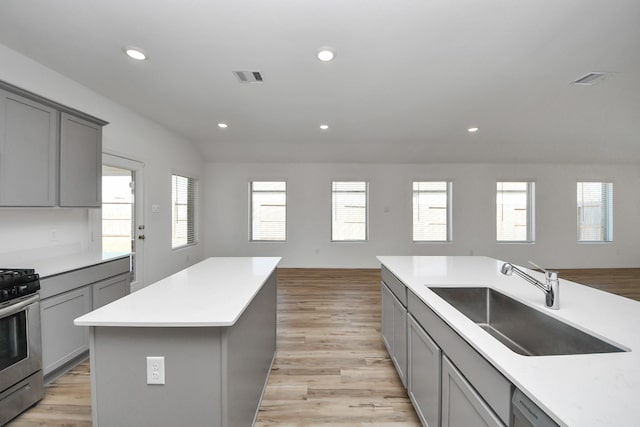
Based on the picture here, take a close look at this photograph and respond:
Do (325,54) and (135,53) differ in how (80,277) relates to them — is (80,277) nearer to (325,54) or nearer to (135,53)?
(135,53)

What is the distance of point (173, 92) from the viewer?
130 inches

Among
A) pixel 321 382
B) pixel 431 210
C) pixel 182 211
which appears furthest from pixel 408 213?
pixel 182 211

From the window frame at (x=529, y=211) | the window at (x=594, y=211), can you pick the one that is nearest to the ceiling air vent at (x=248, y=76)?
the window frame at (x=529, y=211)

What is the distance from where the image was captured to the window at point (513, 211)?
661cm

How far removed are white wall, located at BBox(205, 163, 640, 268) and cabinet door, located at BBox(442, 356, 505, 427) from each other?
5.22 m

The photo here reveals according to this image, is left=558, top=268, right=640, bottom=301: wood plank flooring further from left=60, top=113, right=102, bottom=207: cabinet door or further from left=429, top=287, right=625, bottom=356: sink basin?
left=60, top=113, right=102, bottom=207: cabinet door

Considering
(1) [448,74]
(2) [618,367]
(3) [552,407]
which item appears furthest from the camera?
(1) [448,74]

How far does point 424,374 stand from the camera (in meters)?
1.60

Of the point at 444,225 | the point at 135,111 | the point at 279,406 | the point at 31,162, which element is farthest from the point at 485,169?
the point at 31,162

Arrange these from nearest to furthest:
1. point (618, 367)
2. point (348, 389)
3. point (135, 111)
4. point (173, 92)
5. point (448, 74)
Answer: point (618, 367)
point (348, 389)
point (448, 74)
point (173, 92)
point (135, 111)

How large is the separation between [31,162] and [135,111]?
207 cm

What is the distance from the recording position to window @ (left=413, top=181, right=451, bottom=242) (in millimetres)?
6641

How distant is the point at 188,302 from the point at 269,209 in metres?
5.31

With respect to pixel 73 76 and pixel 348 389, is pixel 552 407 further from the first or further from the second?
pixel 73 76
